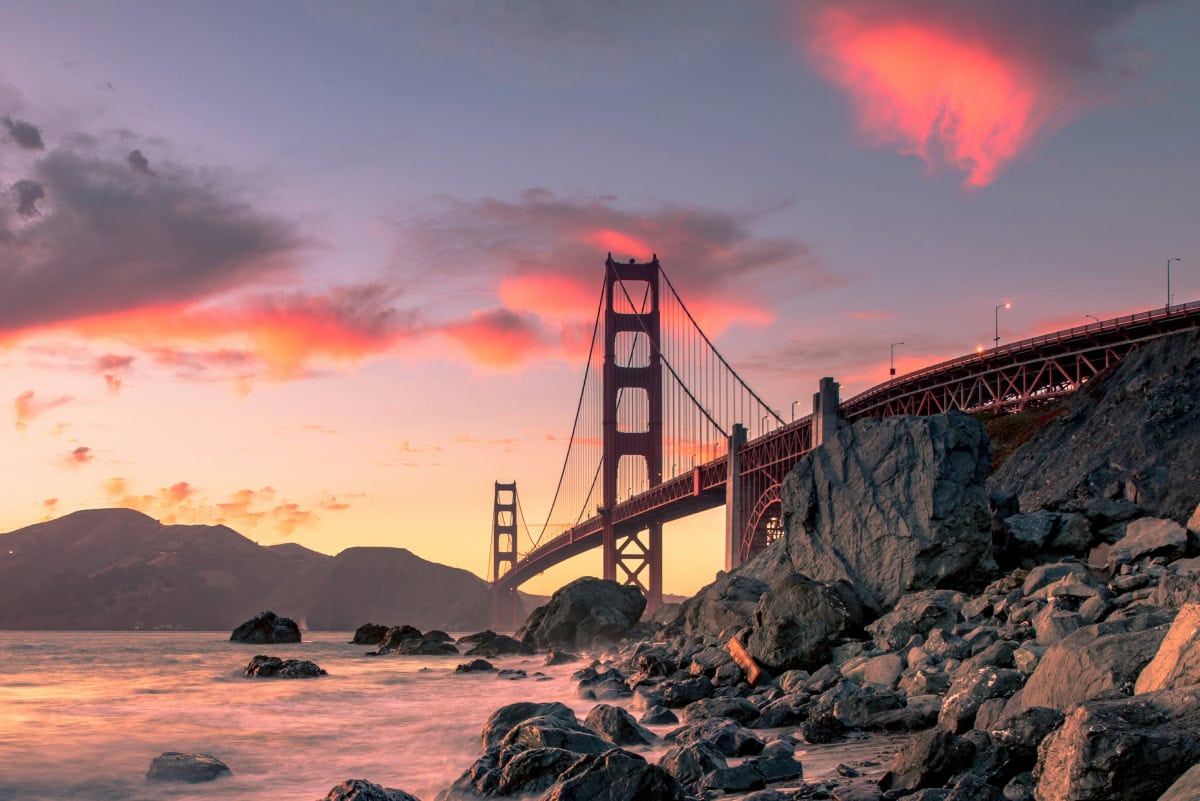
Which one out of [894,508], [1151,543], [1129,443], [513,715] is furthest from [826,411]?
[513,715]

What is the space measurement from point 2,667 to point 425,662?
17.8 metres

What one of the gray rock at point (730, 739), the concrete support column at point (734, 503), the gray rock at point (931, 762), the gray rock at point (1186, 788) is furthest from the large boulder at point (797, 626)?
the concrete support column at point (734, 503)

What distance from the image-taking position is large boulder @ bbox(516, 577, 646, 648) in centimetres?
4428

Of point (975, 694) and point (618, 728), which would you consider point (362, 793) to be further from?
point (975, 694)

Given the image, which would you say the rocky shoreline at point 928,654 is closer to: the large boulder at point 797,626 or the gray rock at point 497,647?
the large boulder at point 797,626

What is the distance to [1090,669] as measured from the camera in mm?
8477

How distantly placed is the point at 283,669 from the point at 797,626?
71.4 feet

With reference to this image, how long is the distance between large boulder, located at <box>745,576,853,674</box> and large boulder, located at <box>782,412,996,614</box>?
2146 millimetres

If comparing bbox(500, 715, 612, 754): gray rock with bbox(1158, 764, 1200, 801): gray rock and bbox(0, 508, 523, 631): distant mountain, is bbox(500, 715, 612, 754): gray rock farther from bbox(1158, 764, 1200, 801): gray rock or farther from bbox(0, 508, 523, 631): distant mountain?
bbox(0, 508, 523, 631): distant mountain

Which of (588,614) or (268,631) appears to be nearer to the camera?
(588,614)

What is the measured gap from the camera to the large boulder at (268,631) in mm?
61659

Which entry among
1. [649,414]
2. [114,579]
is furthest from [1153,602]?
[114,579]

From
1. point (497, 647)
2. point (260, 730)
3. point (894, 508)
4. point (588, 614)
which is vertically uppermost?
point (894, 508)

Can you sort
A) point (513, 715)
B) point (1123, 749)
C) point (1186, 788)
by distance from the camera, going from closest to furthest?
point (1186, 788) < point (1123, 749) < point (513, 715)
